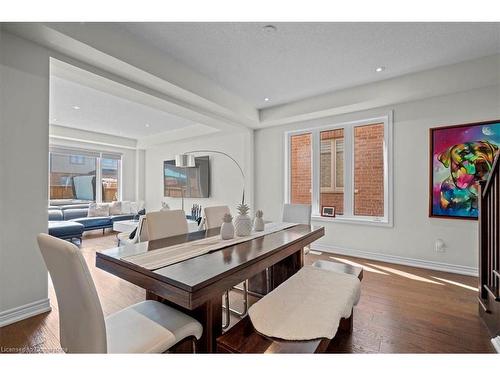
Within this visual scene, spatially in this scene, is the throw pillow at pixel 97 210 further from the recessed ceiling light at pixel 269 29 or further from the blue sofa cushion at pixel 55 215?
the recessed ceiling light at pixel 269 29

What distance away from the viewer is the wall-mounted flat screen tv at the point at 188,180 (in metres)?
5.82

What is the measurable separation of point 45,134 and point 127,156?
5376mm

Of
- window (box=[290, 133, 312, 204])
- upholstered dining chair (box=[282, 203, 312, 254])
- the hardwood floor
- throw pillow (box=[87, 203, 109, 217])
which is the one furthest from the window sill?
throw pillow (box=[87, 203, 109, 217])

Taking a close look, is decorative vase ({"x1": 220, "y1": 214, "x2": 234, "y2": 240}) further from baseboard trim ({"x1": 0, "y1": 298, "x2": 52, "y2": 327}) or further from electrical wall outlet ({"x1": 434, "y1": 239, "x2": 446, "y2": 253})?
electrical wall outlet ({"x1": 434, "y1": 239, "x2": 446, "y2": 253})

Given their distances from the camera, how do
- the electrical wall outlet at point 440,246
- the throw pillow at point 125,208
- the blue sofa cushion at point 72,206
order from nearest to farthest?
the electrical wall outlet at point 440,246 → the blue sofa cushion at point 72,206 → the throw pillow at point 125,208

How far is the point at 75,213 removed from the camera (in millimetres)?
5875

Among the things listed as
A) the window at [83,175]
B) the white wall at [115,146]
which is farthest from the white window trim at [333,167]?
the window at [83,175]

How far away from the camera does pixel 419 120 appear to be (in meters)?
3.42

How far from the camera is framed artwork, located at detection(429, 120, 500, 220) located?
297 cm

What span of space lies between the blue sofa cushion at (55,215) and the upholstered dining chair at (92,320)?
5.39m

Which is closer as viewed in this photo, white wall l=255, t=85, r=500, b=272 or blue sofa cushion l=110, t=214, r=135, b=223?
white wall l=255, t=85, r=500, b=272

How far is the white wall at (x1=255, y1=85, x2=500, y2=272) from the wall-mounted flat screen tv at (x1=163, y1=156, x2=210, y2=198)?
296 cm

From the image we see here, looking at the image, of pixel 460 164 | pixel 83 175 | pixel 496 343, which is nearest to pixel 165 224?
pixel 496 343
